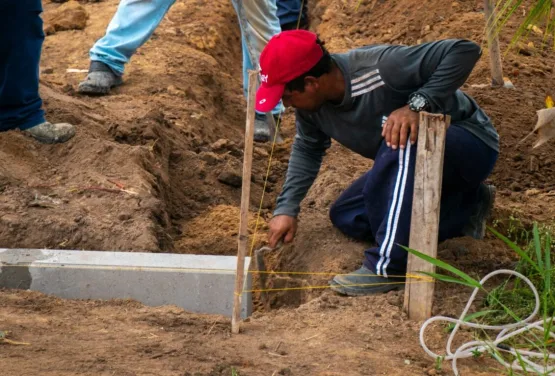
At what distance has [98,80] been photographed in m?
5.75

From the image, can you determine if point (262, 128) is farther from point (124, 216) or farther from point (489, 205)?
point (489, 205)

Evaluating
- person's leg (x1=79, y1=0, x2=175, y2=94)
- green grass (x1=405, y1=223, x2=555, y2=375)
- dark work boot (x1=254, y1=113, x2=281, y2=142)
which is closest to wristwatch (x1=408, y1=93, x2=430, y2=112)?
green grass (x1=405, y1=223, x2=555, y2=375)

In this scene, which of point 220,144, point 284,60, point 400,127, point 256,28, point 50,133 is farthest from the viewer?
point 256,28

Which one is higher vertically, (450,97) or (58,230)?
(450,97)

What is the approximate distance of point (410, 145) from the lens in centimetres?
324

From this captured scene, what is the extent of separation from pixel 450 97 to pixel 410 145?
1.35ft

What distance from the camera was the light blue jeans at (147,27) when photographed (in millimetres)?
5645

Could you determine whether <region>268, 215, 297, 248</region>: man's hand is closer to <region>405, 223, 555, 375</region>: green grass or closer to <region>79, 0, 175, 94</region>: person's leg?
<region>405, 223, 555, 375</region>: green grass

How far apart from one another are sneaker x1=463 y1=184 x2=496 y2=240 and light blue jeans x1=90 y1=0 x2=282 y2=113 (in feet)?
6.91

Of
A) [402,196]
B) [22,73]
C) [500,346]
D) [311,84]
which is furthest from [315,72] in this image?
[22,73]

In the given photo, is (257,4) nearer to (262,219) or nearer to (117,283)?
(262,219)

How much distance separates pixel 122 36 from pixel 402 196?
3048 millimetres

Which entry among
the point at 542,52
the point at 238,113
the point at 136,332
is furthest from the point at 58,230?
the point at 542,52

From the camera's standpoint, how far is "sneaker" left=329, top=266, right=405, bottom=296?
3.45 m
